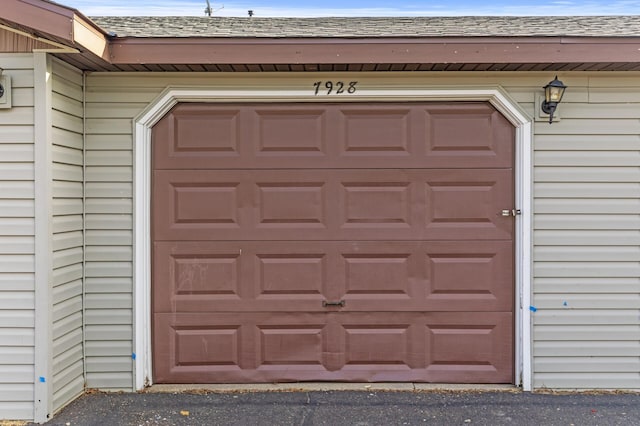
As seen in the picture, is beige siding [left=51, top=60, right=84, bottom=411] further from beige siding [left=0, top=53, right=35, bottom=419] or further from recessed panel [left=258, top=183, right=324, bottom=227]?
recessed panel [left=258, top=183, right=324, bottom=227]

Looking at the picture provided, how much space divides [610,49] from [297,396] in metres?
3.23

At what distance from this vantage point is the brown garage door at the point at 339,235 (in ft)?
13.7

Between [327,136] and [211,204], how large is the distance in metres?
1.01

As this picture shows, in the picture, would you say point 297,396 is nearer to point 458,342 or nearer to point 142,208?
point 458,342

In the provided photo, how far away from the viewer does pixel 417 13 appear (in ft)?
17.0

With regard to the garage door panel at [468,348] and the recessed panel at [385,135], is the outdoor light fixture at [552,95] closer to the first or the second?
the recessed panel at [385,135]

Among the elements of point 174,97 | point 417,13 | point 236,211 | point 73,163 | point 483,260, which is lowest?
point 483,260

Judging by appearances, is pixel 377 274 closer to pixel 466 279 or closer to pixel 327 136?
pixel 466 279

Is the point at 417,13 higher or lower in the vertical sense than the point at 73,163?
higher

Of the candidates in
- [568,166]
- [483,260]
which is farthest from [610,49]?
[483,260]

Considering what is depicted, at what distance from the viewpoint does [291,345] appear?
4.21m

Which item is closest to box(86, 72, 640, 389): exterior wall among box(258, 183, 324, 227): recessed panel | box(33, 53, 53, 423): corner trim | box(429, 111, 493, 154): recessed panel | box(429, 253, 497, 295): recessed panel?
box(429, 111, 493, 154): recessed panel

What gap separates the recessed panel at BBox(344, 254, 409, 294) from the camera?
4.18m

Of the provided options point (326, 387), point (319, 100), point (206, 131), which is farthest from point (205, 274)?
point (319, 100)
